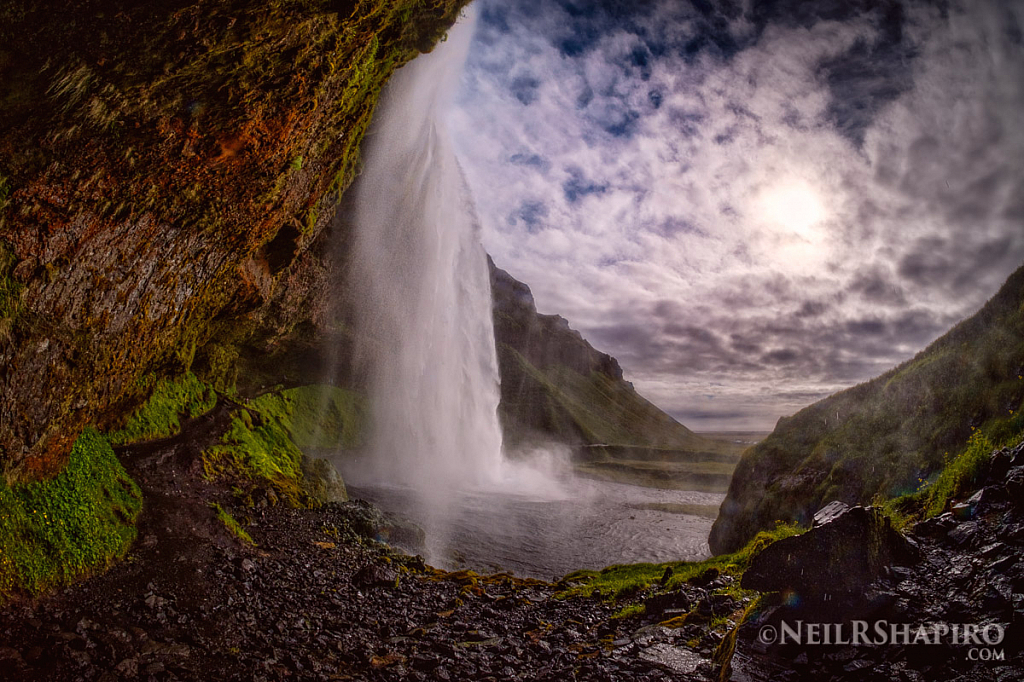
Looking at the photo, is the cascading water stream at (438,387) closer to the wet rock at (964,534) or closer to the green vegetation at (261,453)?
the green vegetation at (261,453)

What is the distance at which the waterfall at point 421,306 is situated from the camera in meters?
25.2

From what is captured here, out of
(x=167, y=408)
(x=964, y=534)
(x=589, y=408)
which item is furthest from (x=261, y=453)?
(x=589, y=408)

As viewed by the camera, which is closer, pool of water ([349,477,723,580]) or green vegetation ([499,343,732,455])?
pool of water ([349,477,723,580])

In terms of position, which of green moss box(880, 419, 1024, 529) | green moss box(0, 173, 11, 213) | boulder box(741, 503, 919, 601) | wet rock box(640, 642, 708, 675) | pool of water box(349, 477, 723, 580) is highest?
green moss box(0, 173, 11, 213)

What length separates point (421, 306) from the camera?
113 ft

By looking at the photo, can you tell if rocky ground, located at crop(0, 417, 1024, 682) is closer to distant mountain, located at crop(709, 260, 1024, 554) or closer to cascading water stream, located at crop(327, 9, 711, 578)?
distant mountain, located at crop(709, 260, 1024, 554)

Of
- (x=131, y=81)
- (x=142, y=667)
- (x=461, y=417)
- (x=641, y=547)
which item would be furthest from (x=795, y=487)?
(x=461, y=417)

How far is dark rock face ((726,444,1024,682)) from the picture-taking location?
4535 millimetres

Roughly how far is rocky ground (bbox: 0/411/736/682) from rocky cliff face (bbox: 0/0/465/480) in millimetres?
2852

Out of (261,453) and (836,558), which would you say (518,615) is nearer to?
(836,558)

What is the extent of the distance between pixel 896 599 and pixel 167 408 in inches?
728

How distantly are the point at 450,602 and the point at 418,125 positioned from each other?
24.6m

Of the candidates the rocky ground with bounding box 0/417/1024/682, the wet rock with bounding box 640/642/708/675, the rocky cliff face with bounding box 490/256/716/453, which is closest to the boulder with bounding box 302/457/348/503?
the rocky ground with bounding box 0/417/1024/682

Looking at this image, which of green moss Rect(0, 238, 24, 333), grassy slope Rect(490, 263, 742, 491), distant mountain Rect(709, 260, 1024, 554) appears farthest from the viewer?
grassy slope Rect(490, 263, 742, 491)
